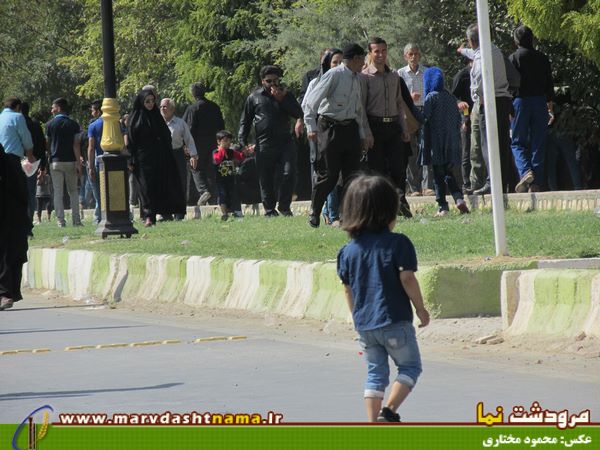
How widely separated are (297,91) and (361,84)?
15776 millimetres

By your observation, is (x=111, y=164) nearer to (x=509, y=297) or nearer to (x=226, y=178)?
(x=226, y=178)

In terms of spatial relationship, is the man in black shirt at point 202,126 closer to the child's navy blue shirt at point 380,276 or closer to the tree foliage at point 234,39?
the tree foliage at point 234,39

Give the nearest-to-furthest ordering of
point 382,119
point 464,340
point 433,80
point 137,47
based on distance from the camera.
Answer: point 464,340 → point 382,119 → point 433,80 → point 137,47

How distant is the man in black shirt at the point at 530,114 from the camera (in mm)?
18609

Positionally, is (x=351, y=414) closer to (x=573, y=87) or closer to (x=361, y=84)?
(x=361, y=84)

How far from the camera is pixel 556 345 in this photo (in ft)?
33.9

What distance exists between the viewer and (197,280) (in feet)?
49.4

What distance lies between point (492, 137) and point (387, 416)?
5.69m

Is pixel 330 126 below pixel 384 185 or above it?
above

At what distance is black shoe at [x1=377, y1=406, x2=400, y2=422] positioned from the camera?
7132 mm

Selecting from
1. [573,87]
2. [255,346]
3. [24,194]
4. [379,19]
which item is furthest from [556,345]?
[379,19]

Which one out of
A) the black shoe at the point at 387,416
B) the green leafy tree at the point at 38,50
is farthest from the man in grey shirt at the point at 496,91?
the green leafy tree at the point at 38,50

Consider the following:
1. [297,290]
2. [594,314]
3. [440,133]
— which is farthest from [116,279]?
[594,314]

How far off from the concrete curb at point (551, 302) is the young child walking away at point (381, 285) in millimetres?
3132
